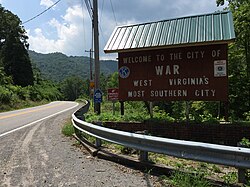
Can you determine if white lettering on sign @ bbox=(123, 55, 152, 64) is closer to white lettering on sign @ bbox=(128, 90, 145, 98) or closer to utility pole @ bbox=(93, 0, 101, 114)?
white lettering on sign @ bbox=(128, 90, 145, 98)

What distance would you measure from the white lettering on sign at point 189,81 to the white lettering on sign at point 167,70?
296 millimetres

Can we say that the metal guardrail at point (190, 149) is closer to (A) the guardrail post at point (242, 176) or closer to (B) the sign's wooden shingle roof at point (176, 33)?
(A) the guardrail post at point (242, 176)

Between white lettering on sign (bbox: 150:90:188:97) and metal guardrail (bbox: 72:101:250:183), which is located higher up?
white lettering on sign (bbox: 150:90:188:97)

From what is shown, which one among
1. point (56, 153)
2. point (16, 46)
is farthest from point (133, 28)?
point (16, 46)

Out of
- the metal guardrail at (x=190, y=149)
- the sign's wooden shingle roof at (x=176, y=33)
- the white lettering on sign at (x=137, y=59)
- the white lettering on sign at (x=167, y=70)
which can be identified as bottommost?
the metal guardrail at (x=190, y=149)

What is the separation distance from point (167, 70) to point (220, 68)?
1926 mm

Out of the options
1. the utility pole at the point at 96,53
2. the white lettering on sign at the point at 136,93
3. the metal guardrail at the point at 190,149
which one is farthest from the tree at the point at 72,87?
the metal guardrail at the point at 190,149

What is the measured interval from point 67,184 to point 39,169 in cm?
124

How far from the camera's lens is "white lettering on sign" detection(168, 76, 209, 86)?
34.9ft

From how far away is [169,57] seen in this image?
37.0 feet

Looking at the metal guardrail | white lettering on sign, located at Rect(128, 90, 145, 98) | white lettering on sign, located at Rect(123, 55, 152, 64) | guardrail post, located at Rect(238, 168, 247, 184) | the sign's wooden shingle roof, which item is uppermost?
the sign's wooden shingle roof

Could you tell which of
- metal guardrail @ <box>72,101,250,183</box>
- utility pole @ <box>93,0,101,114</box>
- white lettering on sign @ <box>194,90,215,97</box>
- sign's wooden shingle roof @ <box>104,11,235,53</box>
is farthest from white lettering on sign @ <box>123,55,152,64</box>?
metal guardrail @ <box>72,101,250,183</box>

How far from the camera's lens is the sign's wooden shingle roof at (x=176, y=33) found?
33.8 ft

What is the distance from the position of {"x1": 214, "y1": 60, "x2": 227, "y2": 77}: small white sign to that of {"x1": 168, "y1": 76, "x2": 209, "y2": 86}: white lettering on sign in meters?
0.40
